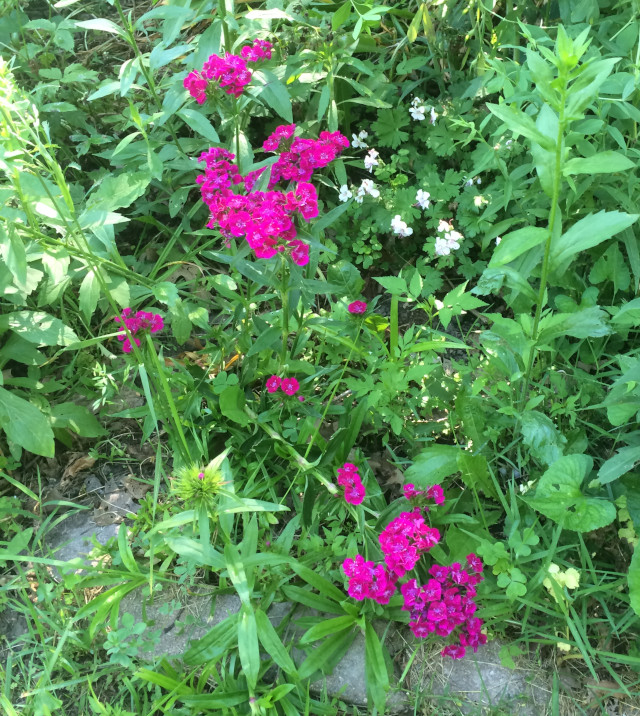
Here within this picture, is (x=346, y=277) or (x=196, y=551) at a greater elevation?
(x=346, y=277)

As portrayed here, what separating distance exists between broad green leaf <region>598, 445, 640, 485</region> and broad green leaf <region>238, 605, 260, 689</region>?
3.33ft

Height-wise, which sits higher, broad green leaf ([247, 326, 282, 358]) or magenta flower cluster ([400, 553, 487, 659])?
broad green leaf ([247, 326, 282, 358])

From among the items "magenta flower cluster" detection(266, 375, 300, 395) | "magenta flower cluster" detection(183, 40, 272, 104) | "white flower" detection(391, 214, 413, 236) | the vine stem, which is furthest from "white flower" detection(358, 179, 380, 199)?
the vine stem

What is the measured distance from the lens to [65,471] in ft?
8.07

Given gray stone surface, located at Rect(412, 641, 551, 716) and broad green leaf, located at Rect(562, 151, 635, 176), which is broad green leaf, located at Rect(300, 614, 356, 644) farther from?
broad green leaf, located at Rect(562, 151, 635, 176)

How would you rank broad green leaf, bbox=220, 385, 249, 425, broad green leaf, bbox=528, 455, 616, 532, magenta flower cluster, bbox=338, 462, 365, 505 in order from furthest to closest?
broad green leaf, bbox=220, 385, 249, 425, magenta flower cluster, bbox=338, 462, 365, 505, broad green leaf, bbox=528, 455, 616, 532

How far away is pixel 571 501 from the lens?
1.74 metres

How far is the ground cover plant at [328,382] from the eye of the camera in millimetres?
1730

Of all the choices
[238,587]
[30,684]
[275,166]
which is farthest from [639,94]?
[30,684]

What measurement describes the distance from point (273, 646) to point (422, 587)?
427 millimetres

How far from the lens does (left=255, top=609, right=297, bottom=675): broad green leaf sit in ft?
5.58

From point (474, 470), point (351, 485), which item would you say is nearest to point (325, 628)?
point (351, 485)

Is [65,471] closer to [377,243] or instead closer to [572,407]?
[377,243]

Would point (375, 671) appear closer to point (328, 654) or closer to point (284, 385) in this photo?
point (328, 654)
